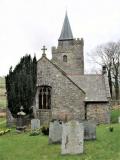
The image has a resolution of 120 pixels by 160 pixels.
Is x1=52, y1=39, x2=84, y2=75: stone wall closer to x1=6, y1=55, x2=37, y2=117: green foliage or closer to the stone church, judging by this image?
the stone church

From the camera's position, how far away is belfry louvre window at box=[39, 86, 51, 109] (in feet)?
118

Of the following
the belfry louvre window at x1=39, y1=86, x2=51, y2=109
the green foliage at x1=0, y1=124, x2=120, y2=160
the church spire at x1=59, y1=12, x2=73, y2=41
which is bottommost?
the green foliage at x1=0, y1=124, x2=120, y2=160

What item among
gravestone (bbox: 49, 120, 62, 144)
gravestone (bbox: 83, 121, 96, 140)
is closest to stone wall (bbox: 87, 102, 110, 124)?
gravestone (bbox: 83, 121, 96, 140)

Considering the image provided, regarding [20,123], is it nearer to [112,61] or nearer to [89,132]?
[89,132]

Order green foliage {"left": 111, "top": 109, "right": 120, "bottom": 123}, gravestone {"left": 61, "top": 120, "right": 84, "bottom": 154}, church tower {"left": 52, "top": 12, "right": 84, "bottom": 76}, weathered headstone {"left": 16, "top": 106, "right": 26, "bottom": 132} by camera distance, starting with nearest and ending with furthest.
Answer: gravestone {"left": 61, "top": 120, "right": 84, "bottom": 154} < weathered headstone {"left": 16, "top": 106, "right": 26, "bottom": 132} < green foliage {"left": 111, "top": 109, "right": 120, "bottom": 123} < church tower {"left": 52, "top": 12, "right": 84, "bottom": 76}

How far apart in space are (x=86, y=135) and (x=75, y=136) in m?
2.90

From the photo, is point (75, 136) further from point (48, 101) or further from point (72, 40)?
point (72, 40)

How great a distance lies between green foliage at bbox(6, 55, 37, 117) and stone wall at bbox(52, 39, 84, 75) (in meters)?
20.6

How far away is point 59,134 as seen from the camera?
20672 mm

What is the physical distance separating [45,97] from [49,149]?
1674 centimetres

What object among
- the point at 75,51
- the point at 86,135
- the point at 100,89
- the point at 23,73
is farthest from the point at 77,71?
the point at 86,135

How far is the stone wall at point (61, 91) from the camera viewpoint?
35.0 m

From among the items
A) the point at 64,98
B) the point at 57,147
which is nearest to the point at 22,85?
the point at 64,98

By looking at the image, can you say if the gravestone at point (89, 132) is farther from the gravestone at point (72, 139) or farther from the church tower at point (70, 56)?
the church tower at point (70, 56)
